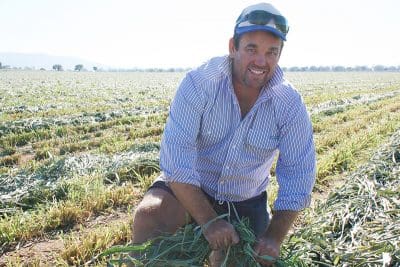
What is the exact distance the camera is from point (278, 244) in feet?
7.72

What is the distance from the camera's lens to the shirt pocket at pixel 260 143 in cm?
264

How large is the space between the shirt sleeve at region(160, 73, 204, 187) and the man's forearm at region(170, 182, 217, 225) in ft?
0.12

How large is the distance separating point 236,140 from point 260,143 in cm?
16

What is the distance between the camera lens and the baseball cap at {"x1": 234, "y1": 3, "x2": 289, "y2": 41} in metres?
2.43

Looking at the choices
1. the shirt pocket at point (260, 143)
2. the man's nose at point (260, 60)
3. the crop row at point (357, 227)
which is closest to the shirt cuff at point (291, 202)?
the crop row at point (357, 227)

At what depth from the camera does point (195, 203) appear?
7.75 ft

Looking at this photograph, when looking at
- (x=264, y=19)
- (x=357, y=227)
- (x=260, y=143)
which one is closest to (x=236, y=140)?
(x=260, y=143)

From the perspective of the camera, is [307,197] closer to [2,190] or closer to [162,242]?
[162,242]

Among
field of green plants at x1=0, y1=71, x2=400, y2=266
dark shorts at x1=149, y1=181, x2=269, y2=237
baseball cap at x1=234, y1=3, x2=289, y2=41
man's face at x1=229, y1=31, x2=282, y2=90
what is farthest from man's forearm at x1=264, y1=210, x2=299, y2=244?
baseball cap at x1=234, y1=3, x2=289, y2=41

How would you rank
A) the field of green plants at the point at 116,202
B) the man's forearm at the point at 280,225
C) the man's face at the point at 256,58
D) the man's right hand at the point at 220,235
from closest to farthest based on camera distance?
the man's right hand at the point at 220,235 < the man's forearm at the point at 280,225 < the man's face at the point at 256,58 < the field of green plants at the point at 116,202

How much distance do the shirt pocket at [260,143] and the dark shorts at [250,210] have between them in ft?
1.14

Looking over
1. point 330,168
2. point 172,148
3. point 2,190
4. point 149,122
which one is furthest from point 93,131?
point 172,148

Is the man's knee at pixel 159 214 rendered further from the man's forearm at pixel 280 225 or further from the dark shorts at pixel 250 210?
the man's forearm at pixel 280 225

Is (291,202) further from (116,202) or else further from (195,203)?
(116,202)
